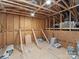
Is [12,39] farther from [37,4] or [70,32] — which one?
[70,32]

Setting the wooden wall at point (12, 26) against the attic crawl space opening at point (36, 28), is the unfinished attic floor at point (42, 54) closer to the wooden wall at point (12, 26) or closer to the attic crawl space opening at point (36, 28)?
the attic crawl space opening at point (36, 28)

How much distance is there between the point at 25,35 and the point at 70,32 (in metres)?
3.58

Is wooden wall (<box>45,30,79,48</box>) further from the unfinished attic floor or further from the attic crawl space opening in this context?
the unfinished attic floor

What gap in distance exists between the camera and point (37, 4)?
187 inches

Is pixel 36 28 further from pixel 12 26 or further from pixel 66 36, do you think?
pixel 66 36

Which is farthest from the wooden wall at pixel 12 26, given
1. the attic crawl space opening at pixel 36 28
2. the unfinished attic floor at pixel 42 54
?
the unfinished attic floor at pixel 42 54

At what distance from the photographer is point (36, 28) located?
8.05 m

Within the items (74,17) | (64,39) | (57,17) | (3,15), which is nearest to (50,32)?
(57,17)

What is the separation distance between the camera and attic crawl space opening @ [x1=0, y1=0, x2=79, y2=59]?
4.59 m

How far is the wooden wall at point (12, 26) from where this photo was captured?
5832mm

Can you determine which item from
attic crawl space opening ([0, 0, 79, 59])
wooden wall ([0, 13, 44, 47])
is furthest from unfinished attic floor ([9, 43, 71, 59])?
wooden wall ([0, 13, 44, 47])

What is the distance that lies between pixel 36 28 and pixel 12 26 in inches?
93.4

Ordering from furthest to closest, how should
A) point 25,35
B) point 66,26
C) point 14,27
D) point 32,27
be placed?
point 32,27, point 25,35, point 14,27, point 66,26

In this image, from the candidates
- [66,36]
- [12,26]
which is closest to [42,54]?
[66,36]
